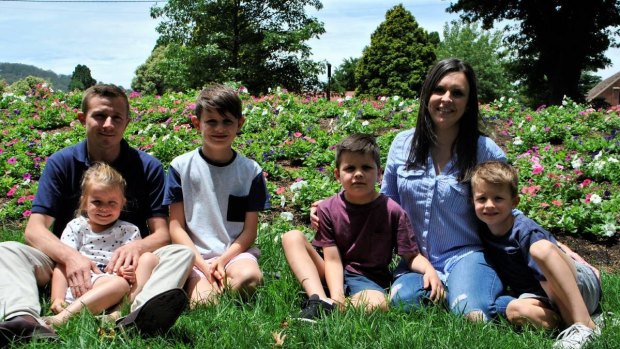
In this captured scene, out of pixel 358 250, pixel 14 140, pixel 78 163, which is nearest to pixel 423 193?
pixel 358 250

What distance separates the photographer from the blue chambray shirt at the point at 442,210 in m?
3.10

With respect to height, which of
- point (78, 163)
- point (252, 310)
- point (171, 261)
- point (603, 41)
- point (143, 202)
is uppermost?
point (603, 41)

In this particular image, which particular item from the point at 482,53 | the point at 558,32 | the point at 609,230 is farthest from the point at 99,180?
the point at 482,53

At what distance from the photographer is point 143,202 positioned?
3.29m

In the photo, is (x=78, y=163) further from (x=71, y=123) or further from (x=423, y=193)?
(x=71, y=123)

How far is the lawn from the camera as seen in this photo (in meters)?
2.44

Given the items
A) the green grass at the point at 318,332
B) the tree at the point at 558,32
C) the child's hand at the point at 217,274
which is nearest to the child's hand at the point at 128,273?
the green grass at the point at 318,332

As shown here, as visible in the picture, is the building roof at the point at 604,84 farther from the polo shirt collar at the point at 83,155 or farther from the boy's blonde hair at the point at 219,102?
the polo shirt collar at the point at 83,155

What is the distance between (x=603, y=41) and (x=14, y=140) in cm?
2002

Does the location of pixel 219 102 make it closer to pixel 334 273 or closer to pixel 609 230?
pixel 334 273

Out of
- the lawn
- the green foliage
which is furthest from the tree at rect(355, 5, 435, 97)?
the lawn

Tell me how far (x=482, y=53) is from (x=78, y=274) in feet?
139

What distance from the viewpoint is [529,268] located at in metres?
2.86

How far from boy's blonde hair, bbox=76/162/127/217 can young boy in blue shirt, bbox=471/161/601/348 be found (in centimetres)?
181
